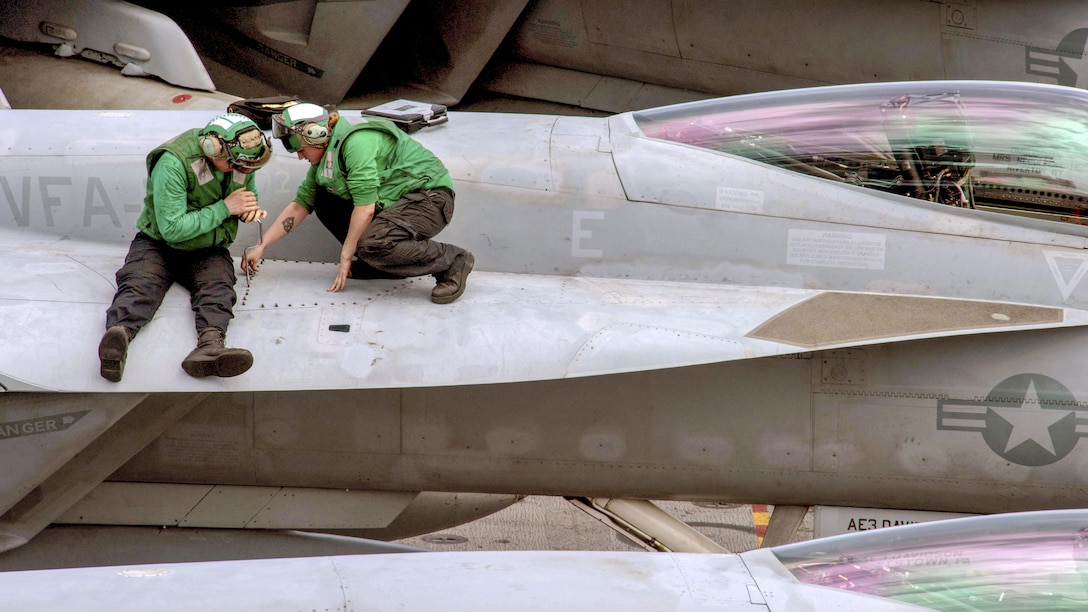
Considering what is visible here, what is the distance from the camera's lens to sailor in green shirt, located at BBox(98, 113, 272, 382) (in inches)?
197

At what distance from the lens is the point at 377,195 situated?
5449 millimetres

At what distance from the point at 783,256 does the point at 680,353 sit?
3.51ft

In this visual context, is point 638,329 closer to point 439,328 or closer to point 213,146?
point 439,328

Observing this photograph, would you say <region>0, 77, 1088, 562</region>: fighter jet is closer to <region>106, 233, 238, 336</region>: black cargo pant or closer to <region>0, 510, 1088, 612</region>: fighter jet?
<region>106, 233, 238, 336</region>: black cargo pant

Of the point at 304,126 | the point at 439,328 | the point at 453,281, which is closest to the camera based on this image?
the point at 439,328

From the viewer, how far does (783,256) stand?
561 centimetres

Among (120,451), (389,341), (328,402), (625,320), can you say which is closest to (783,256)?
(625,320)

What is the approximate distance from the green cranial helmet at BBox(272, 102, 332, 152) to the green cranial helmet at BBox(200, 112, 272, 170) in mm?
150

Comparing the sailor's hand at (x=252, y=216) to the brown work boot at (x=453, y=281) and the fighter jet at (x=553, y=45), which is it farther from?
the fighter jet at (x=553, y=45)

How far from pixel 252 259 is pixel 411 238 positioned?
32.5 inches

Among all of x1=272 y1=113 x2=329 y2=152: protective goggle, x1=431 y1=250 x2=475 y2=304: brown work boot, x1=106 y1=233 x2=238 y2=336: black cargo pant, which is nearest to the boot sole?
x1=106 y1=233 x2=238 y2=336: black cargo pant

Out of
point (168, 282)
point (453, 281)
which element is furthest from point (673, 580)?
point (168, 282)

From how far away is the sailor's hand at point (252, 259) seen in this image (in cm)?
547

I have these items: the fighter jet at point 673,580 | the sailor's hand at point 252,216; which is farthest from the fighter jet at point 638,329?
the fighter jet at point 673,580
